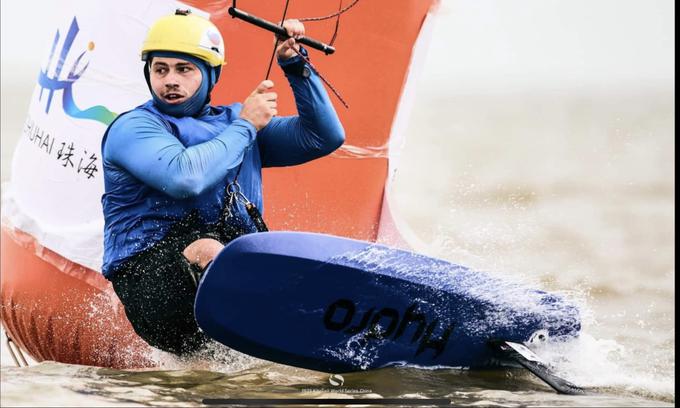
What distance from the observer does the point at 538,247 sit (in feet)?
21.7

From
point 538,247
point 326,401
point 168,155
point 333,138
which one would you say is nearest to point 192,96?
point 168,155

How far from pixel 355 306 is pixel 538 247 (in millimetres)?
3904

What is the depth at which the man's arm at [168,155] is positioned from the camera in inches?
113

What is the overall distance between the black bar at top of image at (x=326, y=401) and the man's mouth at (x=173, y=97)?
0.94 m

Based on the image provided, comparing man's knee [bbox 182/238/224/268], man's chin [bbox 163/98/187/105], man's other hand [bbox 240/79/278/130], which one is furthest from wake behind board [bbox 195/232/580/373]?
man's chin [bbox 163/98/187/105]

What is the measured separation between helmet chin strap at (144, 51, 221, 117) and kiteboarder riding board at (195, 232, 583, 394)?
52cm

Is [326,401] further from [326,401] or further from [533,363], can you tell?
[533,363]

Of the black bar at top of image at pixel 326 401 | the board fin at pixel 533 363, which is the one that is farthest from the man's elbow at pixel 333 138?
the black bar at top of image at pixel 326 401

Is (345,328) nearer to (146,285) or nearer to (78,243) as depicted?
(146,285)

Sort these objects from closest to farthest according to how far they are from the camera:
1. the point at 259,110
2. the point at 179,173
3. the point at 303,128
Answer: the point at 179,173
the point at 259,110
the point at 303,128

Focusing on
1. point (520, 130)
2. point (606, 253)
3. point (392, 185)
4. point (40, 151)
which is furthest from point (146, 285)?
point (520, 130)

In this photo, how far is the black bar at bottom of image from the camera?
2539 millimetres

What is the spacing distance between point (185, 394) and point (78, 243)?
1.16 meters

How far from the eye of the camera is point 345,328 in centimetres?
296
